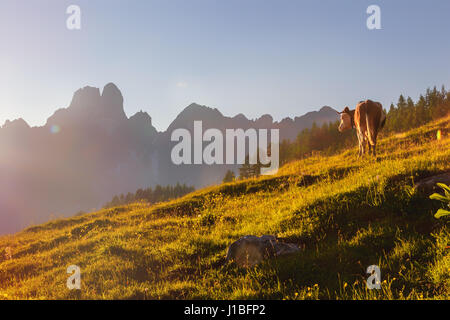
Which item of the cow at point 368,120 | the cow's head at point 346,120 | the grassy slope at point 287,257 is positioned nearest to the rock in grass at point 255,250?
the grassy slope at point 287,257

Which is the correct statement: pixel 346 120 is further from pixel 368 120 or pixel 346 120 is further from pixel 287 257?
pixel 287 257

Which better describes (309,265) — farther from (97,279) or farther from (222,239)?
(97,279)

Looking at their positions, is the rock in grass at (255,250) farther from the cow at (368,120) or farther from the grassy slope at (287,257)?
the cow at (368,120)

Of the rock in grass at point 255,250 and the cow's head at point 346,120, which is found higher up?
the cow's head at point 346,120

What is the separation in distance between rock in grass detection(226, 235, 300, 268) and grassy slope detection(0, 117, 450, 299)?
266 millimetres

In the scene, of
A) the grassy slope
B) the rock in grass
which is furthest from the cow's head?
the rock in grass

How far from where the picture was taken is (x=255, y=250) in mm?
6434

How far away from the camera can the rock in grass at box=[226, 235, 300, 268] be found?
20.7 ft

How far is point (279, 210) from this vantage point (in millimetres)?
9719

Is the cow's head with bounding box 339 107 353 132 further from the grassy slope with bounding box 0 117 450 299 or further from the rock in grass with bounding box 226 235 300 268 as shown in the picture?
the rock in grass with bounding box 226 235 300 268

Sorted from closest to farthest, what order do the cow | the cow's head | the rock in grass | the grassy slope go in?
the grassy slope → the rock in grass → the cow → the cow's head

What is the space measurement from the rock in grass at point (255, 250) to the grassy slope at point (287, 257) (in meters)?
0.27

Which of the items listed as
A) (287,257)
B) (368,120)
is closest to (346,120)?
(368,120)

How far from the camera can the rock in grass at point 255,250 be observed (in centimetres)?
632
